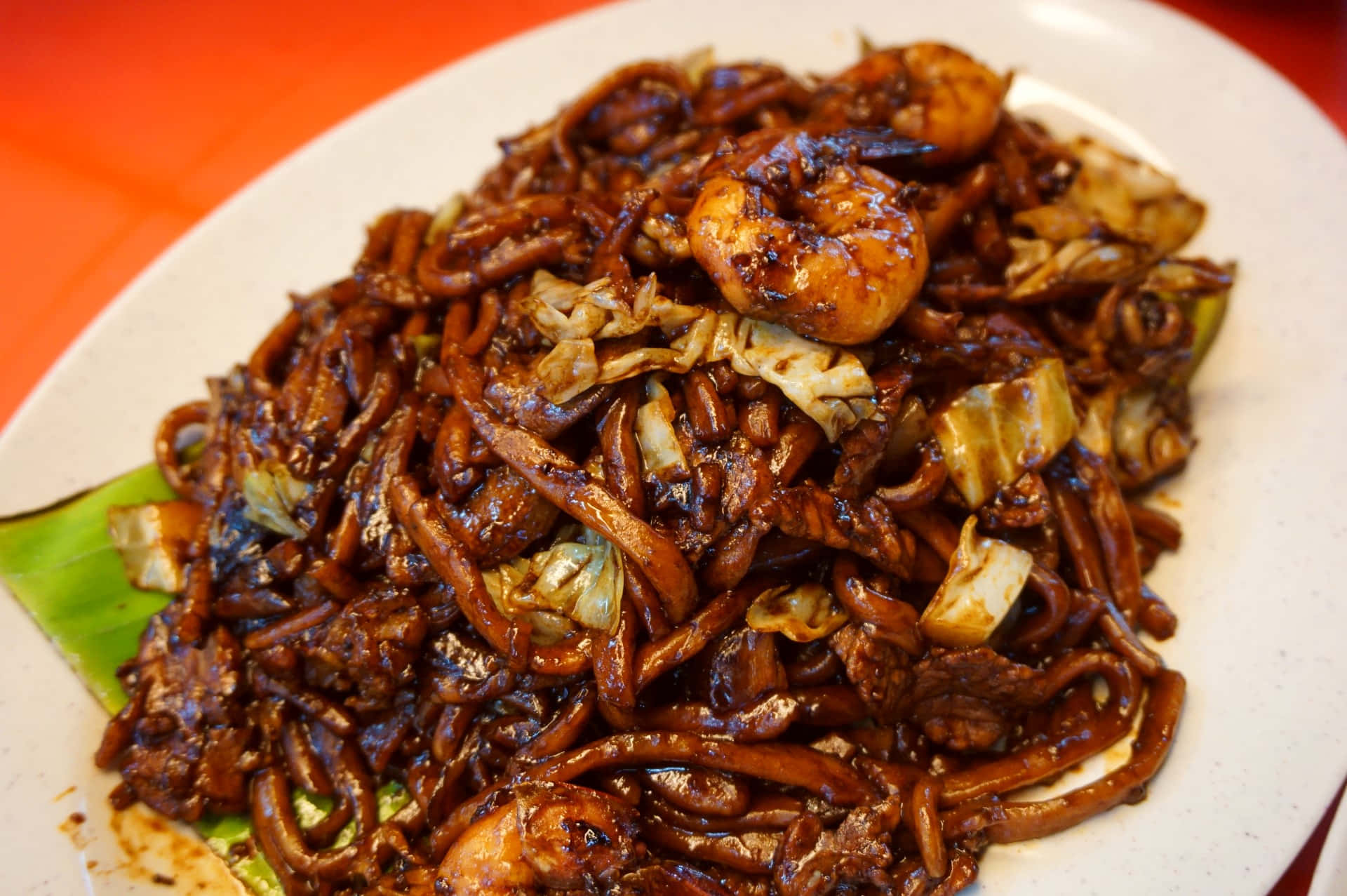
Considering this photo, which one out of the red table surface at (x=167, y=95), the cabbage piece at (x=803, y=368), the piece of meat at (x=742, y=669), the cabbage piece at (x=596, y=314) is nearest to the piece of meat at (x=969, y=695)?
the piece of meat at (x=742, y=669)

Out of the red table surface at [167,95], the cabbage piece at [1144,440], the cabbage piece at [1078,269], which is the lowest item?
the cabbage piece at [1144,440]

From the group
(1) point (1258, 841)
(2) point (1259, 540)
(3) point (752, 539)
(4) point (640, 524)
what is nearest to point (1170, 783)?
(1) point (1258, 841)

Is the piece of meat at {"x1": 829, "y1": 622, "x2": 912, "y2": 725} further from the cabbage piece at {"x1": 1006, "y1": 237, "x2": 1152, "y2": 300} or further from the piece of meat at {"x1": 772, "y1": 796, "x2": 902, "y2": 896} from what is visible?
the cabbage piece at {"x1": 1006, "y1": 237, "x2": 1152, "y2": 300}

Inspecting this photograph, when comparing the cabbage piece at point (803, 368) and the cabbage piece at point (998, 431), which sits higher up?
the cabbage piece at point (803, 368)

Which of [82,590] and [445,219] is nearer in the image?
[82,590]

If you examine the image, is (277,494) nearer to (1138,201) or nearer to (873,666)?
(873,666)

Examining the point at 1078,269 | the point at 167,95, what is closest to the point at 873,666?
the point at 1078,269

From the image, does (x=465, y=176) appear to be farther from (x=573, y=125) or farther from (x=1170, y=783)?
(x=1170, y=783)

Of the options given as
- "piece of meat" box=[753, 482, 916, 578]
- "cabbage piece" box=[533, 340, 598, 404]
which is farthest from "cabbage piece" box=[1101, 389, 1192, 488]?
"cabbage piece" box=[533, 340, 598, 404]

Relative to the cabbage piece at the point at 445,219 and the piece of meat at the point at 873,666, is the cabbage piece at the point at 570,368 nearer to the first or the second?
the piece of meat at the point at 873,666
